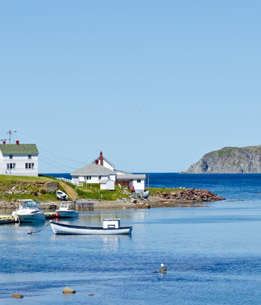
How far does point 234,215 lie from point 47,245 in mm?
54271

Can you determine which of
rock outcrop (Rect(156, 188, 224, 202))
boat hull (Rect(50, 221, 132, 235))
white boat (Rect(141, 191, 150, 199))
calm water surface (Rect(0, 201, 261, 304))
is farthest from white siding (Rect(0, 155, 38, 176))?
boat hull (Rect(50, 221, 132, 235))

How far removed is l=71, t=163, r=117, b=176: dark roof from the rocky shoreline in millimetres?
10775

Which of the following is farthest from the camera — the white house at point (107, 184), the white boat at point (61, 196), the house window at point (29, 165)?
the white house at point (107, 184)

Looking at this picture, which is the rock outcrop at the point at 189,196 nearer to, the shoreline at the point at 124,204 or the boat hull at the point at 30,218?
the shoreline at the point at 124,204

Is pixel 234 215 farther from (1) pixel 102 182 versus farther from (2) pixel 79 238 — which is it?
(2) pixel 79 238

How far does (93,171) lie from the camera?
14938cm

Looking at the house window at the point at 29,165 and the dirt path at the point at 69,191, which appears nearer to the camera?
the dirt path at the point at 69,191

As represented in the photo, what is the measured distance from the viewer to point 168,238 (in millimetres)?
80812

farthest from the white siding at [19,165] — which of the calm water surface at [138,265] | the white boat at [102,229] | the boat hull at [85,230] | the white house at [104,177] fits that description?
the white boat at [102,229]

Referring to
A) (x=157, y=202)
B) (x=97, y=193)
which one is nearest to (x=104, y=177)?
Answer: (x=97, y=193)

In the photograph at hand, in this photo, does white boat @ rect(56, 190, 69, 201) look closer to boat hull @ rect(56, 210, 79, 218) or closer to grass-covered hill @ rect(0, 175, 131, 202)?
grass-covered hill @ rect(0, 175, 131, 202)

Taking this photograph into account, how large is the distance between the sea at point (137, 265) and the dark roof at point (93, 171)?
51.6 metres

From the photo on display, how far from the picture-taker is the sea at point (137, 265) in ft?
154

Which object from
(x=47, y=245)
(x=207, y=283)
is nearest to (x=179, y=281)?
(x=207, y=283)
